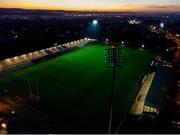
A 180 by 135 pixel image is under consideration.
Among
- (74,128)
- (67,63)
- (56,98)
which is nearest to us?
(74,128)

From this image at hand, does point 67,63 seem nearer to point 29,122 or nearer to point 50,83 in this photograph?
point 50,83

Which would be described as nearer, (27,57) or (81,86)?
(81,86)

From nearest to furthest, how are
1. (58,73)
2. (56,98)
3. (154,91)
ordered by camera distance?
(56,98), (154,91), (58,73)

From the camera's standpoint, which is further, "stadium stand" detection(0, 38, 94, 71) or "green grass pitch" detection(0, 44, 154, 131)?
"stadium stand" detection(0, 38, 94, 71)

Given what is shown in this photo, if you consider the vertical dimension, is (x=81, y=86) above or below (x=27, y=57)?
below

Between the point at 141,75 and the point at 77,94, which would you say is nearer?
the point at 77,94

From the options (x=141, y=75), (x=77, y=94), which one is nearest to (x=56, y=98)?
(x=77, y=94)

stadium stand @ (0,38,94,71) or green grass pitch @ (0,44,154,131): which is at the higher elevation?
stadium stand @ (0,38,94,71)

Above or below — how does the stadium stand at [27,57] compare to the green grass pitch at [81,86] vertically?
above
